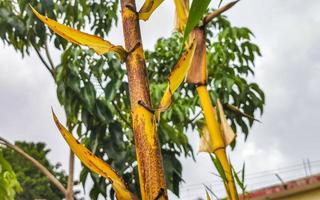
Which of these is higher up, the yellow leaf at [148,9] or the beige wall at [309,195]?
the beige wall at [309,195]

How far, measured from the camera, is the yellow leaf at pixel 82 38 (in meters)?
0.47

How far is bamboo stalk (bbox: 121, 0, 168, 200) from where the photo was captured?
0.42 m

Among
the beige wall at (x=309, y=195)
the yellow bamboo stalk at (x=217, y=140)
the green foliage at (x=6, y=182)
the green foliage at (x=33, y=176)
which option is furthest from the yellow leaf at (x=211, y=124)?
the green foliage at (x=33, y=176)

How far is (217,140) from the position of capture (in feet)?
2.10

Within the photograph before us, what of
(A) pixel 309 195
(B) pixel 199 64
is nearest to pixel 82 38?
(B) pixel 199 64

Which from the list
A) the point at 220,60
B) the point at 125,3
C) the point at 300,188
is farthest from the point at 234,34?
the point at 125,3

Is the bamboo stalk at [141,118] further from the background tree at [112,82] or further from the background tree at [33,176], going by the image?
the background tree at [33,176]

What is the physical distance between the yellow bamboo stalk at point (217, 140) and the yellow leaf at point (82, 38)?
203mm

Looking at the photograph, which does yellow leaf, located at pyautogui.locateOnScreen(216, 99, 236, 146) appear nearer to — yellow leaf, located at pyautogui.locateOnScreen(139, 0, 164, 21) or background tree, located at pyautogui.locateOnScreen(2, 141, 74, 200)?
yellow leaf, located at pyautogui.locateOnScreen(139, 0, 164, 21)

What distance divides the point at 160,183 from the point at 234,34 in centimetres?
253

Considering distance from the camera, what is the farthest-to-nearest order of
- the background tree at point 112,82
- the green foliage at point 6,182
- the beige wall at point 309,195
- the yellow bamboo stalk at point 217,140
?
the beige wall at point 309,195
the background tree at point 112,82
the green foliage at point 6,182
the yellow bamboo stalk at point 217,140

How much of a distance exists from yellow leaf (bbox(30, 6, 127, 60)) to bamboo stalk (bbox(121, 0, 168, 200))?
0.01 metres

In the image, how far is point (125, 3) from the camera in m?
0.49

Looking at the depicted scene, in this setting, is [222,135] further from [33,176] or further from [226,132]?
[33,176]
